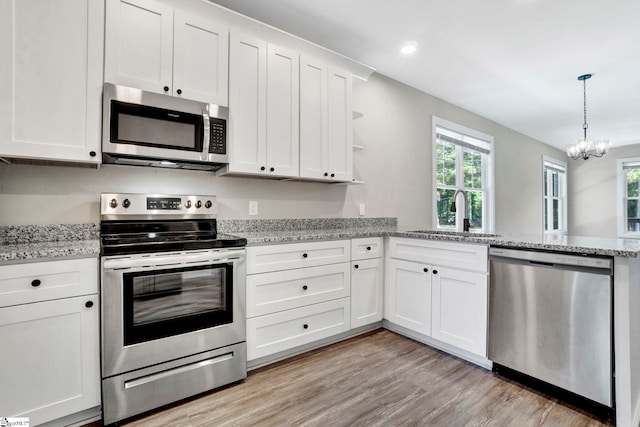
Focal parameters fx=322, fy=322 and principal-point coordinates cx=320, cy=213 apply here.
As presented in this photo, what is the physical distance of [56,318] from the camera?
1533mm

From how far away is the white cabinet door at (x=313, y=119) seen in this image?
2625 millimetres

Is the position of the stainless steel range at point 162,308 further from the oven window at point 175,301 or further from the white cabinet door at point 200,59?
the white cabinet door at point 200,59

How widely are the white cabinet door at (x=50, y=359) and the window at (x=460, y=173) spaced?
149 inches

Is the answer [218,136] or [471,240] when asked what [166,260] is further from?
[471,240]

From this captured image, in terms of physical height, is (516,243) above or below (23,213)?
below

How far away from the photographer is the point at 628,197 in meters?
6.87

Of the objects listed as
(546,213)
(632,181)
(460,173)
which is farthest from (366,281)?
(632,181)

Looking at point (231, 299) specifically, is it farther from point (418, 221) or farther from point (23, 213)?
point (418, 221)

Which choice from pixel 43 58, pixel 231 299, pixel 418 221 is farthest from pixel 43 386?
pixel 418 221

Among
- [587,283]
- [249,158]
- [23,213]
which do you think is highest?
[249,158]

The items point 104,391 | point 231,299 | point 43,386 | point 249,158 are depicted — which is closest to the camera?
point 43,386

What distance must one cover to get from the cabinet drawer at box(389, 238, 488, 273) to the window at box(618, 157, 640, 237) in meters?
7.01

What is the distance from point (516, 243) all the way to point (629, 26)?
7.26 feet

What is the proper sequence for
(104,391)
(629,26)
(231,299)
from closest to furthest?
(104,391) → (231,299) → (629,26)
